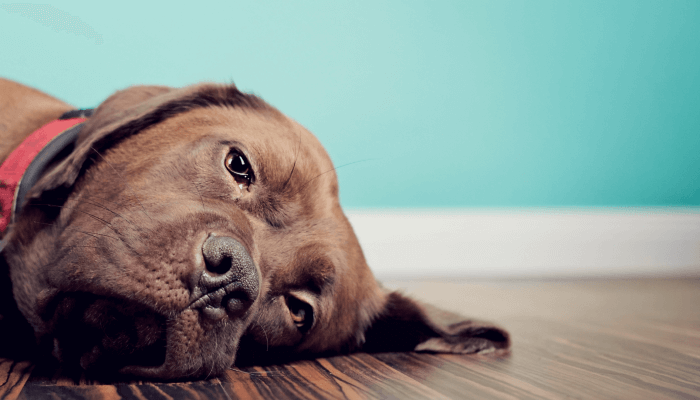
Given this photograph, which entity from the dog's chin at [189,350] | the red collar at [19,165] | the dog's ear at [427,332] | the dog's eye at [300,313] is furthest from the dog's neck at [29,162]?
the dog's ear at [427,332]

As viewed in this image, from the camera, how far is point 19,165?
1.96m

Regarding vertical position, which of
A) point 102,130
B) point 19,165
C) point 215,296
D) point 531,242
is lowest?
point 215,296

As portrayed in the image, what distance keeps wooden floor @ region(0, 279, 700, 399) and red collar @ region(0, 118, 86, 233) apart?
0.60 m

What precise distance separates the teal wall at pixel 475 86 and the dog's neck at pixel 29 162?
231 centimetres

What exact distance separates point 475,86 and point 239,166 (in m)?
3.73

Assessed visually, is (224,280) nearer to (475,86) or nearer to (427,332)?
(427,332)

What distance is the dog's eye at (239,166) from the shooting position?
186 centimetres

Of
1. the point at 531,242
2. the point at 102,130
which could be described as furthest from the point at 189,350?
the point at 531,242

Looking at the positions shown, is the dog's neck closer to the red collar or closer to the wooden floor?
the red collar

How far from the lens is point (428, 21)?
4910 millimetres

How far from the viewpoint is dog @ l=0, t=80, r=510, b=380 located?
4.66 ft

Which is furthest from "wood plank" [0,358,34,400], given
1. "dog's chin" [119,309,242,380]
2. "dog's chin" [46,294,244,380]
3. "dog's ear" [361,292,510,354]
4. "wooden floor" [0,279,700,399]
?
"dog's ear" [361,292,510,354]

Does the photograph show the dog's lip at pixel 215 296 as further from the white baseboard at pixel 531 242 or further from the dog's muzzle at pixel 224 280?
the white baseboard at pixel 531 242

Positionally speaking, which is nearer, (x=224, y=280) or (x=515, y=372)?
(x=224, y=280)
